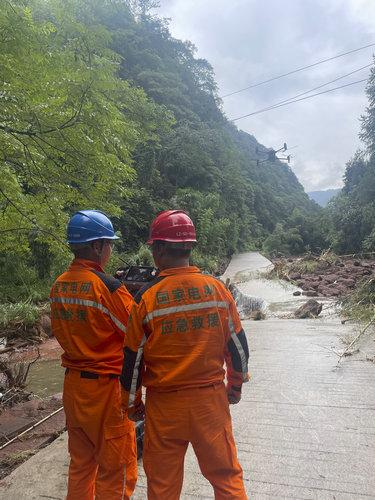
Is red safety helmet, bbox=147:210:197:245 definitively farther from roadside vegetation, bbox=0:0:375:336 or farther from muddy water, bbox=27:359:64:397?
muddy water, bbox=27:359:64:397

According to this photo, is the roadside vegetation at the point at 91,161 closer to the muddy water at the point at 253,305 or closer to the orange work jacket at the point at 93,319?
the muddy water at the point at 253,305

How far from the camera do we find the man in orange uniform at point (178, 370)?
1834 mm

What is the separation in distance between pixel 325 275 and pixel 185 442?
1717 centimetres

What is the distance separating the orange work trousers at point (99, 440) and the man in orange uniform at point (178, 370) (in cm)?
21

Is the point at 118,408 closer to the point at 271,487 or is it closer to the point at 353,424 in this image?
the point at 271,487

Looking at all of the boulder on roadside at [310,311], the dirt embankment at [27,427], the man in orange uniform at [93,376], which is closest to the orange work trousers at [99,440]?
the man in orange uniform at [93,376]

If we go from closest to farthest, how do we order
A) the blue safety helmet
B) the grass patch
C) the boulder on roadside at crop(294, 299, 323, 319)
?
the blue safety helmet, the boulder on roadside at crop(294, 299, 323, 319), the grass patch

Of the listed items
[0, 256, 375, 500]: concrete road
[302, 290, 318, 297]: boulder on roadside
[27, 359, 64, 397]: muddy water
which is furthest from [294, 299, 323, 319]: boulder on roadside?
[27, 359, 64, 397]: muddy water

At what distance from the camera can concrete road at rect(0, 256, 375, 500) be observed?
2639 mm

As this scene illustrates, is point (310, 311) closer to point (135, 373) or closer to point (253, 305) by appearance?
point (253, 305)

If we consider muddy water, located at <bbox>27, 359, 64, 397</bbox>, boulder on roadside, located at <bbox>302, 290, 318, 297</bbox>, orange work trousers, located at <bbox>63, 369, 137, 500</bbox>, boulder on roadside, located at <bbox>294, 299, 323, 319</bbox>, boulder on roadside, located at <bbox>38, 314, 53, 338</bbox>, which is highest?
orange work trousers, located at <bbox>63, 369, 137, 500</bbox>

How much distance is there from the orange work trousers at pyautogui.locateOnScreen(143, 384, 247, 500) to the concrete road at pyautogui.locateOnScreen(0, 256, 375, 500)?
86 cm

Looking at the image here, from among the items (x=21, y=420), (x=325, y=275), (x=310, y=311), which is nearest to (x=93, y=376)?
(x=21, y=420)

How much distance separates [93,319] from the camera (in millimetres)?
2152
